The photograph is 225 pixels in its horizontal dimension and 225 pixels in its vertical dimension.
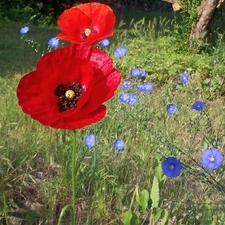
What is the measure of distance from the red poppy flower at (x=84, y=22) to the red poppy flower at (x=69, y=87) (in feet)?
0.43

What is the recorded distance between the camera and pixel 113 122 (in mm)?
3393

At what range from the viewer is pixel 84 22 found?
4.65 ft

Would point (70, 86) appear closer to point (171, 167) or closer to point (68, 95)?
point (68, 95)

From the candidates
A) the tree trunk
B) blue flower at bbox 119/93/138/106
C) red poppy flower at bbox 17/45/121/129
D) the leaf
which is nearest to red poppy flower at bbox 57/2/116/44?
red poppy flower at bbox 17/45/121/129

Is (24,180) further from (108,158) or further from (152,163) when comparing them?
(152,163)

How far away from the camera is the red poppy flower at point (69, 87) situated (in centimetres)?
114

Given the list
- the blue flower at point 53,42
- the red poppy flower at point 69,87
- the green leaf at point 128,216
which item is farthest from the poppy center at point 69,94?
the blue flower at point 53,42

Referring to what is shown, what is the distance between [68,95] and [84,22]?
1.00ft

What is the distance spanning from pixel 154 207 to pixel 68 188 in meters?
0.55

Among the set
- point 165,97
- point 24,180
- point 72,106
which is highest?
point 72,106

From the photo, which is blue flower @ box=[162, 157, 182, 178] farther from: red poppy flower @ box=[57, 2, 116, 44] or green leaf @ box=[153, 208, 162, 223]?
red poppy flower @ box=[57, 2, 116, 44]

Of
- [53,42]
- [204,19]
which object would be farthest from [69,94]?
[204,19]

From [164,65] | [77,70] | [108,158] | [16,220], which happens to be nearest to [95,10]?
[77,70]

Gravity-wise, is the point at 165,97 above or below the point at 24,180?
below
